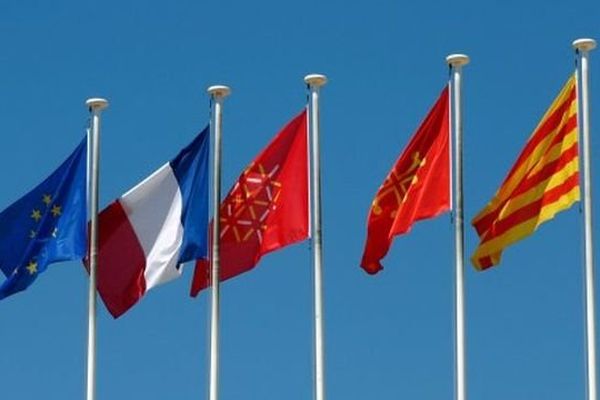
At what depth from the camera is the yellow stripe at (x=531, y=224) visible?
42250mm

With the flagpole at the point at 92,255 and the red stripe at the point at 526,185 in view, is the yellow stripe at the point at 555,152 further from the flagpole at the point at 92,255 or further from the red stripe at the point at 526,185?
the flagpole at the point at 92,255

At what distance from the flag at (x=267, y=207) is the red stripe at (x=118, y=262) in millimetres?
1764

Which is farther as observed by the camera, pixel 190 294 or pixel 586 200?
pixel 190 294

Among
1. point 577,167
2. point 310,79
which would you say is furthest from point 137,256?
point 577,167

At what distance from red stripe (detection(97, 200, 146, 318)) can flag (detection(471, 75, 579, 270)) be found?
6502mm

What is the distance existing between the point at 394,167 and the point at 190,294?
4741 millimetres

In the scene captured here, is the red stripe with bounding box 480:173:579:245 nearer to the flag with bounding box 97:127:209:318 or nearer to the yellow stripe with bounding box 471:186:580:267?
the yellow stripe with bounding box 471:186:580:267

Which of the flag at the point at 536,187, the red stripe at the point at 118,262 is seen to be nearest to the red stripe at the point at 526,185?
the flag at the point at 536,187

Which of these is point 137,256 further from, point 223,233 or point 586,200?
point 586,200

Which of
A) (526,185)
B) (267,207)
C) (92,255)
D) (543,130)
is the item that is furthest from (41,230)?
(543,130)

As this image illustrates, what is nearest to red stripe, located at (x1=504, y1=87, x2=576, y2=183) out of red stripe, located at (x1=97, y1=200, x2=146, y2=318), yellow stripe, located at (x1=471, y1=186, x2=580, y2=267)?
yellow stripe, located at (x1=471, y1=186, x2=580, y2=267)

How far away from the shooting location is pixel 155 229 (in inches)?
1778

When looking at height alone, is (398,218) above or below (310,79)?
below

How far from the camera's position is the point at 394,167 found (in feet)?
141
